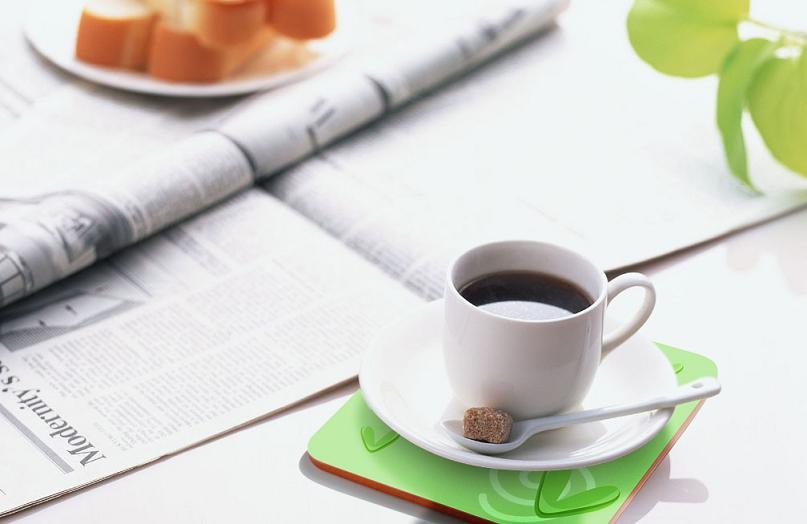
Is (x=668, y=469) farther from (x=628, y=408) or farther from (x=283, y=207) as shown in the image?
(x=283, y=207)

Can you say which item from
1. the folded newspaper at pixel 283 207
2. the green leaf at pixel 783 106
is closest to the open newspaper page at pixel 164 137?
the folded newspaper at pixel 283 207

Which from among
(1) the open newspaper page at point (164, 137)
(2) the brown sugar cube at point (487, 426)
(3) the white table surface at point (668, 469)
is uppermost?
(1) the open newspaper page at point (164, 137)

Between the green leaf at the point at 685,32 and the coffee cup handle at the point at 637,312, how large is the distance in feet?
1.12

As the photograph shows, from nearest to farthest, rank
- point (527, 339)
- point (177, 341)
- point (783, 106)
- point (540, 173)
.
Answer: point (527, 339), point (177, 341), point (783, 106), point (540, 173)

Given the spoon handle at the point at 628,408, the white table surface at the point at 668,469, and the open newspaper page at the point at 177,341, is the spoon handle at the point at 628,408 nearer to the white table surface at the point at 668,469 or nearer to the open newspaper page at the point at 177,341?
the white table surface at the point at 668,469

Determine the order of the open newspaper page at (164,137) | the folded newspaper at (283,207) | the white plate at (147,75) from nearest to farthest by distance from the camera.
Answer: the folded newspaper at (283,207) < the open newspaper page at (164,137) < the white plate at (147,75)

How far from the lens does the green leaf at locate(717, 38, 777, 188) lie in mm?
842

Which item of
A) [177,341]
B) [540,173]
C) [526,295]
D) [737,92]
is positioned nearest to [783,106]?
[737,92]

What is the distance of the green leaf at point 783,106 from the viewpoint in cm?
82

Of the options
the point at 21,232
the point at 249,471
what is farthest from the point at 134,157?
the point at 249,471

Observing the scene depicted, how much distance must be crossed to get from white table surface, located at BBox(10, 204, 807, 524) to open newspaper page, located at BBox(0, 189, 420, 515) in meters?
0.02

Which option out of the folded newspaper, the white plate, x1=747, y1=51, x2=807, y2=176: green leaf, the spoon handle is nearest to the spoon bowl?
the spoon handle

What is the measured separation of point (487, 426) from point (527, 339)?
0.18 ft

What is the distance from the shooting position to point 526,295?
62 cm
